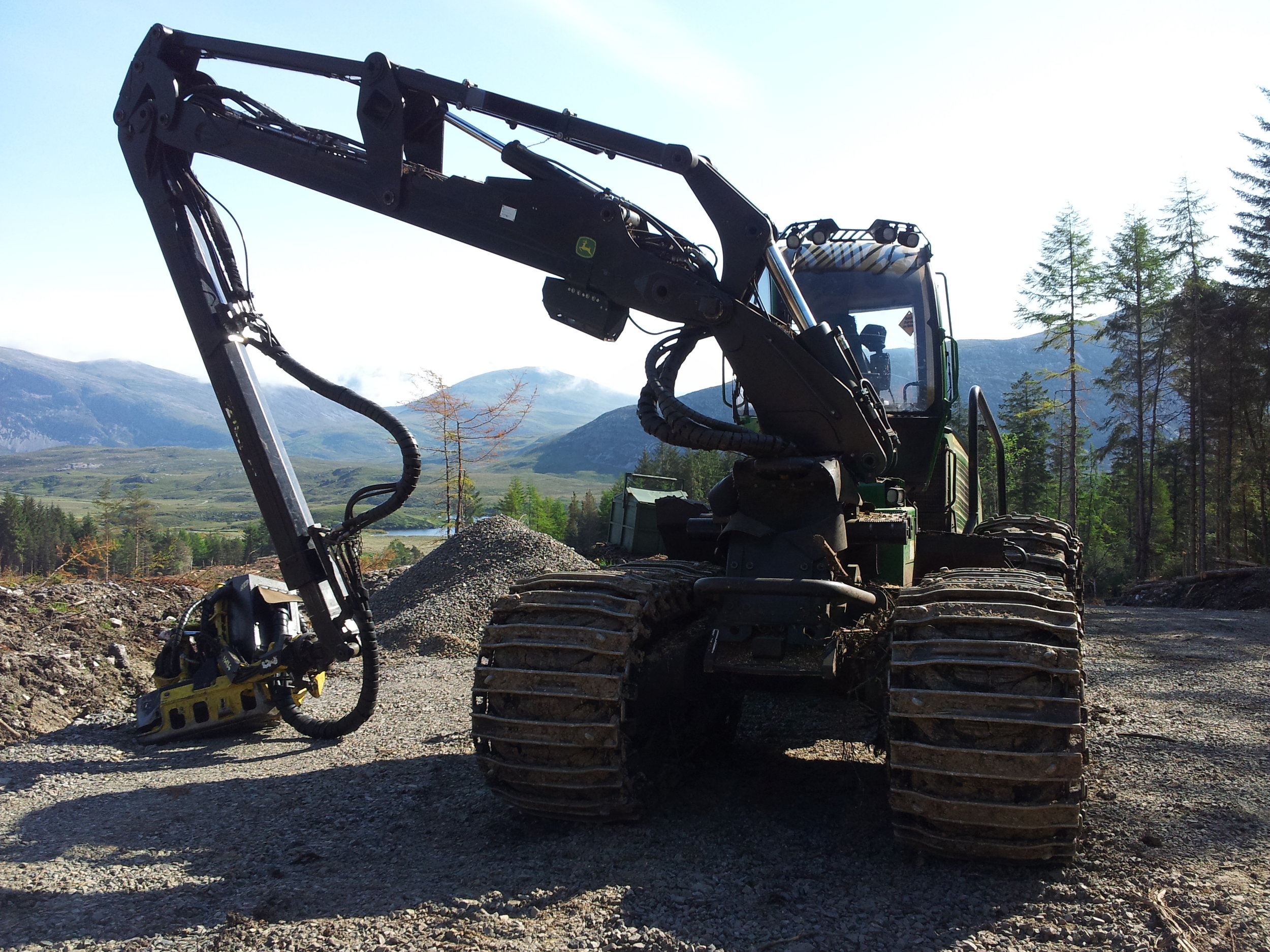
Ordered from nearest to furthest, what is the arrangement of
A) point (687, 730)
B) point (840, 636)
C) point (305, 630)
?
point (840, 636) → point (687, 730) → point (305, 630)

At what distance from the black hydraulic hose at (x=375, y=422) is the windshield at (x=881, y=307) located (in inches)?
135

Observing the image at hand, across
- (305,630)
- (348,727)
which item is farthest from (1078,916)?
(305,630)

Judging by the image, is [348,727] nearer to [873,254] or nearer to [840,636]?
[840,636]

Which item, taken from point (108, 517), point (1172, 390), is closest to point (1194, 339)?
point (1172, 390)

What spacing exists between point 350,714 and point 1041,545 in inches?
221

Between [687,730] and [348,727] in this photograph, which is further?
[348,727]

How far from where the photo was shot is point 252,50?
5.55m

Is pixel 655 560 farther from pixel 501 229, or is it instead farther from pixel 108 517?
pixel 108 517

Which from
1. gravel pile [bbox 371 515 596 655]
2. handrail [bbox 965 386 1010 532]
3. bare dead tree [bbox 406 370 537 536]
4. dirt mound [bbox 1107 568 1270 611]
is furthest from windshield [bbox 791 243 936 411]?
bare dead tree [bbox 406 370 537 536]

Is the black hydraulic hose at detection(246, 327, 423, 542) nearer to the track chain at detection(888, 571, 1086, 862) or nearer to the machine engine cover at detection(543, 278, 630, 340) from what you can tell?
the machine engine cover at detection(543, 278, 630, 340)

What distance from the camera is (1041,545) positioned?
7.33m

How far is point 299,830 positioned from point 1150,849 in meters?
4.02

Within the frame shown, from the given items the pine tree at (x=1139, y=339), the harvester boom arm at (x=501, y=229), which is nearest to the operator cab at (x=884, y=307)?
the harvester boom arm at (x=501, y=229)

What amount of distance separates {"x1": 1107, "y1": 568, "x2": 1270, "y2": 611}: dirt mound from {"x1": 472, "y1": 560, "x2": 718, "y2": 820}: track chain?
17300mm
